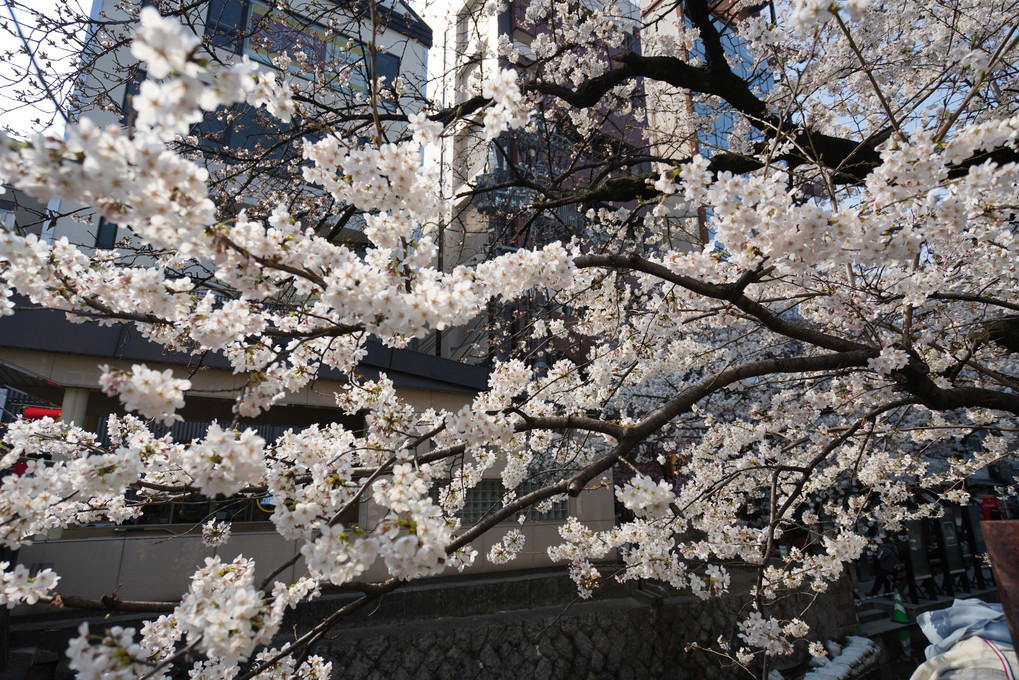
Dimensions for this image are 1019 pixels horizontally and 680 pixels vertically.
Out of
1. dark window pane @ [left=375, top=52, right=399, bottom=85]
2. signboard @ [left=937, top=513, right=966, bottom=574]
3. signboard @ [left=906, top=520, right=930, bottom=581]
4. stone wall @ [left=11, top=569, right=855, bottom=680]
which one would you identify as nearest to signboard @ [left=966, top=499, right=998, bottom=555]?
signboard @ [left=937, top=513, right=966, bottom=574]

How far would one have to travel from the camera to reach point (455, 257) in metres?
13.3

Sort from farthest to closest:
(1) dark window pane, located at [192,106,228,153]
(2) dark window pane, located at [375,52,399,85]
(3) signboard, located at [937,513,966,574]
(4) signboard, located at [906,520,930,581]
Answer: (2) dark window pane, located at [375,52,399,85] → (3) signboard, located at [937,513,966,574] → (4) signboard, located at [906,520,930,581] → (1) dark window pane, located at [192,106,228,153]

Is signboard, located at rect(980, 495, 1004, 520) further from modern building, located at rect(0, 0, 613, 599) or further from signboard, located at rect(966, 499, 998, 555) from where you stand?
modern building, located at rect(0, 0, 613, 599)

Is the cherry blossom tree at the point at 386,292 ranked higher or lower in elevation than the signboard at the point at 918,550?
higher

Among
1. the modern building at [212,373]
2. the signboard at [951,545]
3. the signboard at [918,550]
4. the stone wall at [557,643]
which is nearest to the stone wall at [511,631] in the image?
the stone wall at [557,643]

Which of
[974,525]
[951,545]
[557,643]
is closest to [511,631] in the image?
[557,643]

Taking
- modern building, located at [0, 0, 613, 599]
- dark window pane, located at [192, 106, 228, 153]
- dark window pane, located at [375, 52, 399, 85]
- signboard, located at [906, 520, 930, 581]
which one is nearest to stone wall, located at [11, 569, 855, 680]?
modern building, located at [0, 0, 613, 599]

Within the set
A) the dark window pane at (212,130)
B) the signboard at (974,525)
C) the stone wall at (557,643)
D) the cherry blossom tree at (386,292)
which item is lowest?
the stone wall at (557,643)

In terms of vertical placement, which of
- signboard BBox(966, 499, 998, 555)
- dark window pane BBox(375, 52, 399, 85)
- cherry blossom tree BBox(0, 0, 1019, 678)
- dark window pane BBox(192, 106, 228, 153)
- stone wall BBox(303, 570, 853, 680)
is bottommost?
stone wall BBox(303, 570, 853, 680)

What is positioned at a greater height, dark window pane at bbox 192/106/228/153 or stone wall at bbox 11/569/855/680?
dark window pane at bbox 192/106/228/153

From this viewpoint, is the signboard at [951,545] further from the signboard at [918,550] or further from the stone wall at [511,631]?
the stone wall at [511,631]

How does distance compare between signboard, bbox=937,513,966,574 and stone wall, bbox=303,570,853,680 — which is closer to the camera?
stone wall, bbox=303,570,853,680

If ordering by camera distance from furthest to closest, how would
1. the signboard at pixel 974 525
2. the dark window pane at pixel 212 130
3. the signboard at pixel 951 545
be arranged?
the signboard at pixel 974 525 < the signboard at pixel 951 545 < the dark window pane at pixel 212 130

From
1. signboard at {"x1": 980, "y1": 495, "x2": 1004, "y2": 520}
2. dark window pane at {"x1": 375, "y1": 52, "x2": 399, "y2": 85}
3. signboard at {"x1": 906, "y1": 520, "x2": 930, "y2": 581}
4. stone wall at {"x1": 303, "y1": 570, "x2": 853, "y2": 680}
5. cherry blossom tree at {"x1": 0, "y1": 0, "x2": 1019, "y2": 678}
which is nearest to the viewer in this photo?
cherry blossom tree at {"x1": 0, "y1": 0, "x2": 1019, "y2": 678}
